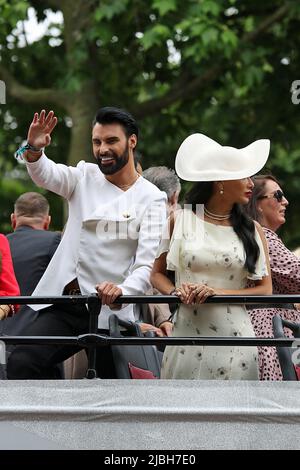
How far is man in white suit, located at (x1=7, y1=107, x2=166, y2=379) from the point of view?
6.23 meters

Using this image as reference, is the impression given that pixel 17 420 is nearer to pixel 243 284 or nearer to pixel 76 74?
pixel 243 284

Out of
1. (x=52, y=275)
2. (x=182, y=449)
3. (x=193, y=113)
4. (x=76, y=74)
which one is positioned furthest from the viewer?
(x=193, y=113)

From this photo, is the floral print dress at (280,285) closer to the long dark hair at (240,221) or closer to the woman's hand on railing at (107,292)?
the long dark hair at (240,221)

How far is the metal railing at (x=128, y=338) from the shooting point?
18.6ft

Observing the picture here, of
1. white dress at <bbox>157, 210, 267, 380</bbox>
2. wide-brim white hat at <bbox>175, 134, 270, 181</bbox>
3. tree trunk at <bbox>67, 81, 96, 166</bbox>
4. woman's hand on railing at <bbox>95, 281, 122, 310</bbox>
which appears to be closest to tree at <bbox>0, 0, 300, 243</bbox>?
tree trunk at <bbox>67, 81, 96, 166</bbox>

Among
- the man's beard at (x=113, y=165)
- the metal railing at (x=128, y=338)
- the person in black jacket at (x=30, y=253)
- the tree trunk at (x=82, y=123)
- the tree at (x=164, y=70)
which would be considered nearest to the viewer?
the metal railing at (x=128, y=338)

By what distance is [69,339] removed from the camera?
5.74 metres

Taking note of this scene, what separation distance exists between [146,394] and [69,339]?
0.41 meters

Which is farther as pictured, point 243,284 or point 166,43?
point 166,43

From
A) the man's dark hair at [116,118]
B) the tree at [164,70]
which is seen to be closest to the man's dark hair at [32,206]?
the man's dark hair at [116,118]

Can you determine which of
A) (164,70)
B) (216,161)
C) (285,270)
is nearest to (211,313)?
(285,270)

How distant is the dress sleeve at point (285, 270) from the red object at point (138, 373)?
820 mm

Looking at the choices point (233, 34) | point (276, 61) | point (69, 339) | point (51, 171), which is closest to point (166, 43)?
point (233, 34)

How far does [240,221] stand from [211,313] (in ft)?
1.58
